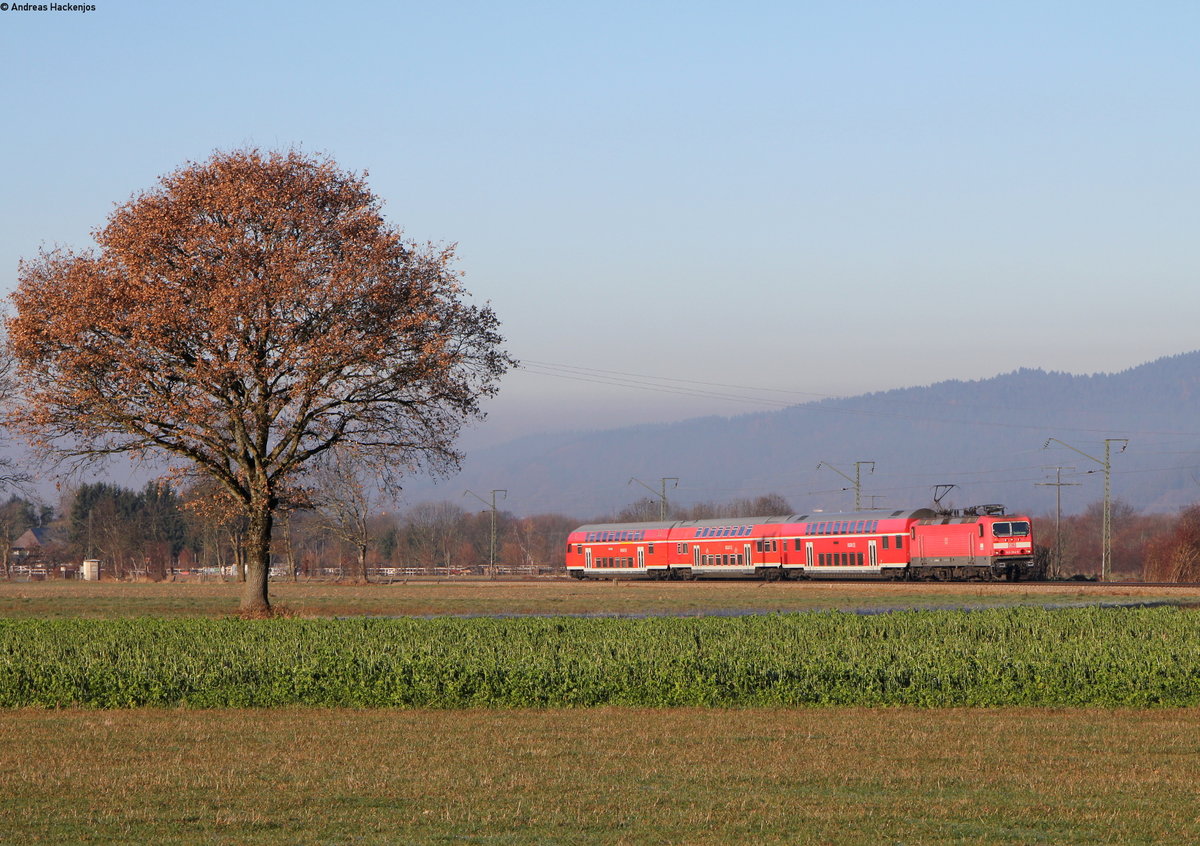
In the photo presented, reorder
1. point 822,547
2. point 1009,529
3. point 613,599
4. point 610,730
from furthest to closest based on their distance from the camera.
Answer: point 822,547 < point 1009,529 < point 613,599 < point 610,730

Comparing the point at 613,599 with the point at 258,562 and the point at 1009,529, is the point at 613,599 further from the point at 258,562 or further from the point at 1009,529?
the point at 1009,529

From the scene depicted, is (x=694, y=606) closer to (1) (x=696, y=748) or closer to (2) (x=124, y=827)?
(1) (x=696, y=748)

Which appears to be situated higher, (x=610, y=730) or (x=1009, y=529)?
(x=1009, y=529)

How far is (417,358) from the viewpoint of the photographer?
1941 inches

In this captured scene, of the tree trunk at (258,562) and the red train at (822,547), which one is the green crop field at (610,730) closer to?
the tree trunk at (258,562)

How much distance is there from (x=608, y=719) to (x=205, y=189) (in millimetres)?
29809

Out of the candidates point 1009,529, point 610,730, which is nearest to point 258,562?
point 610,730

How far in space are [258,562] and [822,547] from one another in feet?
140

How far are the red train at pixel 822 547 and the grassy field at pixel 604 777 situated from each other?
50.6 meters

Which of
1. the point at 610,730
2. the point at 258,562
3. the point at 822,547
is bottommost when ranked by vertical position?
the point at 610,730

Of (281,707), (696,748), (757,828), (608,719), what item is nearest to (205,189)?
(281,707)

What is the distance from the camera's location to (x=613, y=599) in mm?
67062

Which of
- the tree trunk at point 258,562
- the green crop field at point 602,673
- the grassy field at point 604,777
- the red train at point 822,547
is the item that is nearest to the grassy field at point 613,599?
the tree trunk at point 258,562

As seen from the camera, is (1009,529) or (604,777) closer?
(604,777)
